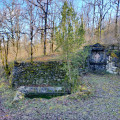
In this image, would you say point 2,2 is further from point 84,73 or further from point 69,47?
point 84,73

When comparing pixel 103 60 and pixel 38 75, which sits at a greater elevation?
pixel 103 60

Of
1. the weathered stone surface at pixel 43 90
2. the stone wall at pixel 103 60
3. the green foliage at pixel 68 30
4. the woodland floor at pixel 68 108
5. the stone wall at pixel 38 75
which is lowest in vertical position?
the weathered stone surface at pixel 43 90

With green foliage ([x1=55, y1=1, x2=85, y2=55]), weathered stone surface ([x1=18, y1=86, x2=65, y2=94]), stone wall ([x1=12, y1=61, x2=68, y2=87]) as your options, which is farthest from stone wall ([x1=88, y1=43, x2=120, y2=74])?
green foliage ([x1=55, y1=1, x2=85, y2=55])

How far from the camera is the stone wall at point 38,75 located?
736cm

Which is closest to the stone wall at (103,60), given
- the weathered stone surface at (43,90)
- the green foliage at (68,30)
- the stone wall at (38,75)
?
the stone wall at (38,75)

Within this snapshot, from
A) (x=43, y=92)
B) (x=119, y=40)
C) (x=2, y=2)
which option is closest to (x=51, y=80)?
(x=43, y=92)

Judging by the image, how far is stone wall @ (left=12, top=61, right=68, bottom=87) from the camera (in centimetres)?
736

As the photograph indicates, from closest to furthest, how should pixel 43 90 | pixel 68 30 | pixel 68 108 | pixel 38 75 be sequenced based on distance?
pixel 68 108
pixel 68 30
pixel 43 90
pixel 38 75

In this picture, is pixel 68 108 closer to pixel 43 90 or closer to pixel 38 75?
pixel 43 90

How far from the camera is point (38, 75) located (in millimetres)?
7539

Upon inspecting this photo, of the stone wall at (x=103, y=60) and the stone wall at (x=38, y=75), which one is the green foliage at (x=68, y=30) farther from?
the stone wall at (x=103, y=60)

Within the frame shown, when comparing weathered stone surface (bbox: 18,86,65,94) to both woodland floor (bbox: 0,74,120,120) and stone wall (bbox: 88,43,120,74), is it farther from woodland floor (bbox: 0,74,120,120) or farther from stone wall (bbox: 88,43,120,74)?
stone wall (bbox: 88,43,120,74)

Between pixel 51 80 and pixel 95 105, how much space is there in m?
3.82

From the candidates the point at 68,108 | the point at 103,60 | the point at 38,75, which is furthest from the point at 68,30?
the point at 103,60
